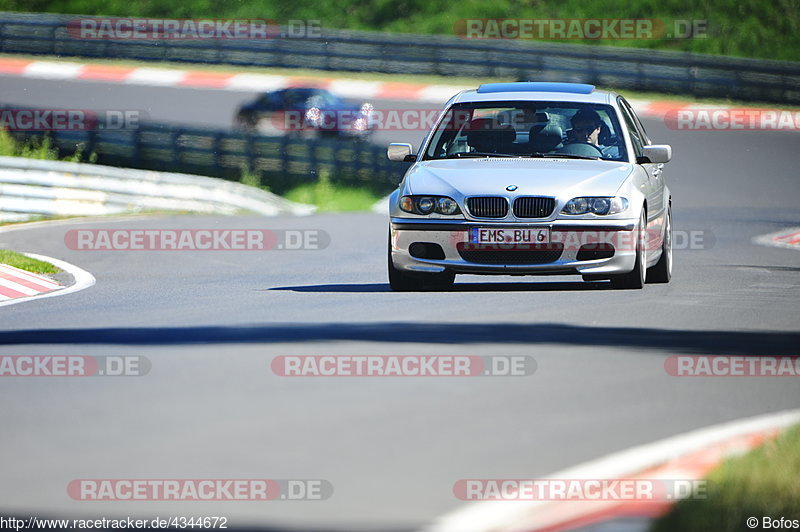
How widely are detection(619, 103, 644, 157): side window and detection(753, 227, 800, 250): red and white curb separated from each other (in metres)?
5.53

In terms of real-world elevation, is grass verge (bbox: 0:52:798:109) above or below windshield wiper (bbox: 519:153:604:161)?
below

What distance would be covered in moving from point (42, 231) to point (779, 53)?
26.2 meters

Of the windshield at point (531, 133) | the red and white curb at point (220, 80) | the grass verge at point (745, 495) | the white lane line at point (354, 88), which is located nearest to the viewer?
the grass verge at point (745, 495)

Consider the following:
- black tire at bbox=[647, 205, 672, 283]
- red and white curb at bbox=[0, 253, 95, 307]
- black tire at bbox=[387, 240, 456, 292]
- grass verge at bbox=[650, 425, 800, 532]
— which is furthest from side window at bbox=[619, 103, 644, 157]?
grass verge at bbox=[650, 425, 800, 532]

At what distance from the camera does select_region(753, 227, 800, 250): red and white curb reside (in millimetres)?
18141

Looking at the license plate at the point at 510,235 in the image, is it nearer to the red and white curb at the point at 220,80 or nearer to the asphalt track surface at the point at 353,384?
the asphalt track surface at the point at 353,384

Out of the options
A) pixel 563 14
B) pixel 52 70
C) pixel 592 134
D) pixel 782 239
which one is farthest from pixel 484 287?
pixel 563 14

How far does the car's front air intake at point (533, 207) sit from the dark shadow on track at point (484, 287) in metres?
1.08

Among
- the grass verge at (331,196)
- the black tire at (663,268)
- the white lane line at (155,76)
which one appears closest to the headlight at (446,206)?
the black tire at (663,268)

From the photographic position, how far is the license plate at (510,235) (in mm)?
11289

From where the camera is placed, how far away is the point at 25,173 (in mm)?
20828

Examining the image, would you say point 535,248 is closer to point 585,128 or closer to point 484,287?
point 484,287

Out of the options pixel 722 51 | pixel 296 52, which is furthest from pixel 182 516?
pixel 722 51

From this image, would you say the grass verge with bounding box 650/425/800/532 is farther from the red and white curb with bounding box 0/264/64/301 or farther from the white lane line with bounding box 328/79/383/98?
the white lane line with bounding box 328/79/383/98
